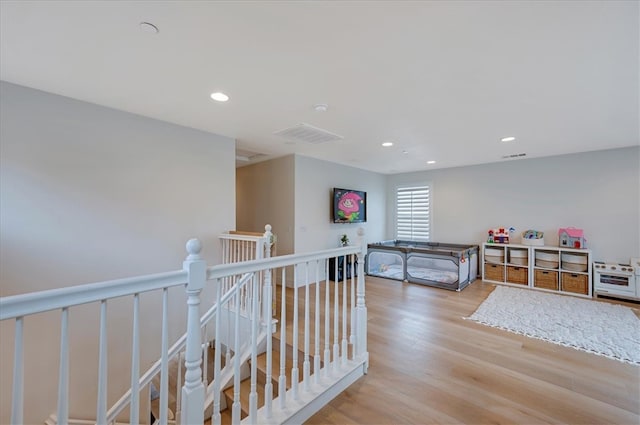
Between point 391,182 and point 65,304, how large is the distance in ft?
22.0

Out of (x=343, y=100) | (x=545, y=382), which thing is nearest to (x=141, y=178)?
(x=343, y=100)

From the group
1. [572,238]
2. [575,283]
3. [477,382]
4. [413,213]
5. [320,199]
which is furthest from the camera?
[413,213]

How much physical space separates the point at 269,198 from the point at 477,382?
400cm

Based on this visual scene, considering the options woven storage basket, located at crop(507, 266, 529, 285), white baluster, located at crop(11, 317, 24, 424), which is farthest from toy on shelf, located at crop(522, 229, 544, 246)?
white baluster, located at crop(11, 317, 24, 424)

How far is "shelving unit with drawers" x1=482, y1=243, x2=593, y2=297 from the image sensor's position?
4359 mm

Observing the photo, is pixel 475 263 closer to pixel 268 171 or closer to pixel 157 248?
pixel 268 171

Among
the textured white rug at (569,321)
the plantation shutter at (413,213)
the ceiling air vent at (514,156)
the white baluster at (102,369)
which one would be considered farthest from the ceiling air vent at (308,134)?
the plantation shutter at (413,213)

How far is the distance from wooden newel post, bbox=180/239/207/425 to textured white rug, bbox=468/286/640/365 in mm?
3286

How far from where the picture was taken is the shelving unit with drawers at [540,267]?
14.3 feet

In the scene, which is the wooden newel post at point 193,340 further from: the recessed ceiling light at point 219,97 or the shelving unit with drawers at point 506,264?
the shelving unit with drawers at point 506,264

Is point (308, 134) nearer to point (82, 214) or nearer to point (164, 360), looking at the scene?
point (82, 214)

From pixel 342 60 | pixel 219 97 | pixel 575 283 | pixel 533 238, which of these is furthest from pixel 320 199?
pixel 575 283

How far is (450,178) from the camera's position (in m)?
5.99

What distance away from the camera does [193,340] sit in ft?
4.14
